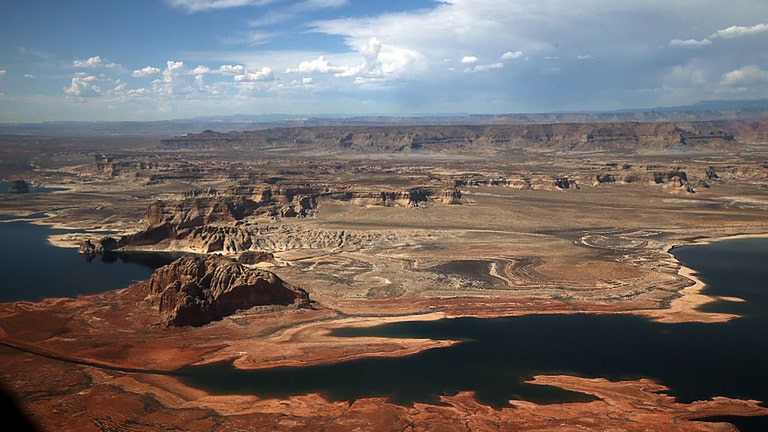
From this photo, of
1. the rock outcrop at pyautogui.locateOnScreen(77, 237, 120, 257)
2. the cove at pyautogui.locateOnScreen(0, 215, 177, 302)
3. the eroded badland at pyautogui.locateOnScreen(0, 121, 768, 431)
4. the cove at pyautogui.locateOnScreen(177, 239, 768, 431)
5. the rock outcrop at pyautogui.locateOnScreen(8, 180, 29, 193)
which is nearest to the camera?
the eroded badland at pyautogui.locateOnScreen(0, 121, 768, 431)

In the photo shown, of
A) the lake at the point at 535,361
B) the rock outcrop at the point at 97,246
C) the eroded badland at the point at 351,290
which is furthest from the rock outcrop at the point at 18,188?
the lake at the point at 535,361

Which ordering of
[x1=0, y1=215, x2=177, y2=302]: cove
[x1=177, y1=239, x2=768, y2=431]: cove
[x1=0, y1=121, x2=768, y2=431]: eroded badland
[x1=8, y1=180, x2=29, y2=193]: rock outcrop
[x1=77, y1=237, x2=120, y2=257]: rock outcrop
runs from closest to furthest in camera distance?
[x1=0, y1=121, x2=768, y2=431]: eroded badland < [x1=177, y1=239, x2=768, y2=431]: cove < [x1=0, y1=215, x2=177, y2=302]: cove < [x1=77, y1=237, x2=120, y2=257]: rock outcrop < [x1=8, y1=180, x2=29, y2=193]: rock outcrop

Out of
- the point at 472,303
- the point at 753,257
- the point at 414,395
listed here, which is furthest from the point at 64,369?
the point at 753,257

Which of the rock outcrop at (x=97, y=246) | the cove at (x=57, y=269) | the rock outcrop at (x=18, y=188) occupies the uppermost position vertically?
the rock outcrop at (x=18, y=188)

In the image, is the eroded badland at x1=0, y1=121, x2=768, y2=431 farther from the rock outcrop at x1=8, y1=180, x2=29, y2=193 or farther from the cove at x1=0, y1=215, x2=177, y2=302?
the rock outcrop at x1=8, y1=180, x2=29, y2=193

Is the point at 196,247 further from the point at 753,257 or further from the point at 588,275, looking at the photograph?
the point at 753,257

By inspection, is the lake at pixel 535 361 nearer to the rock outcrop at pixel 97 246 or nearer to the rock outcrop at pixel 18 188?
the rock outcrop at pixel 97 246

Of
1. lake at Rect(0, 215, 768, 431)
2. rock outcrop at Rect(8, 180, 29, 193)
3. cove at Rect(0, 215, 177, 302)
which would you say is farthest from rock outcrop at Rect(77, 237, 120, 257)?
rock outcrop at Rect(8, 180, 29, 193)
